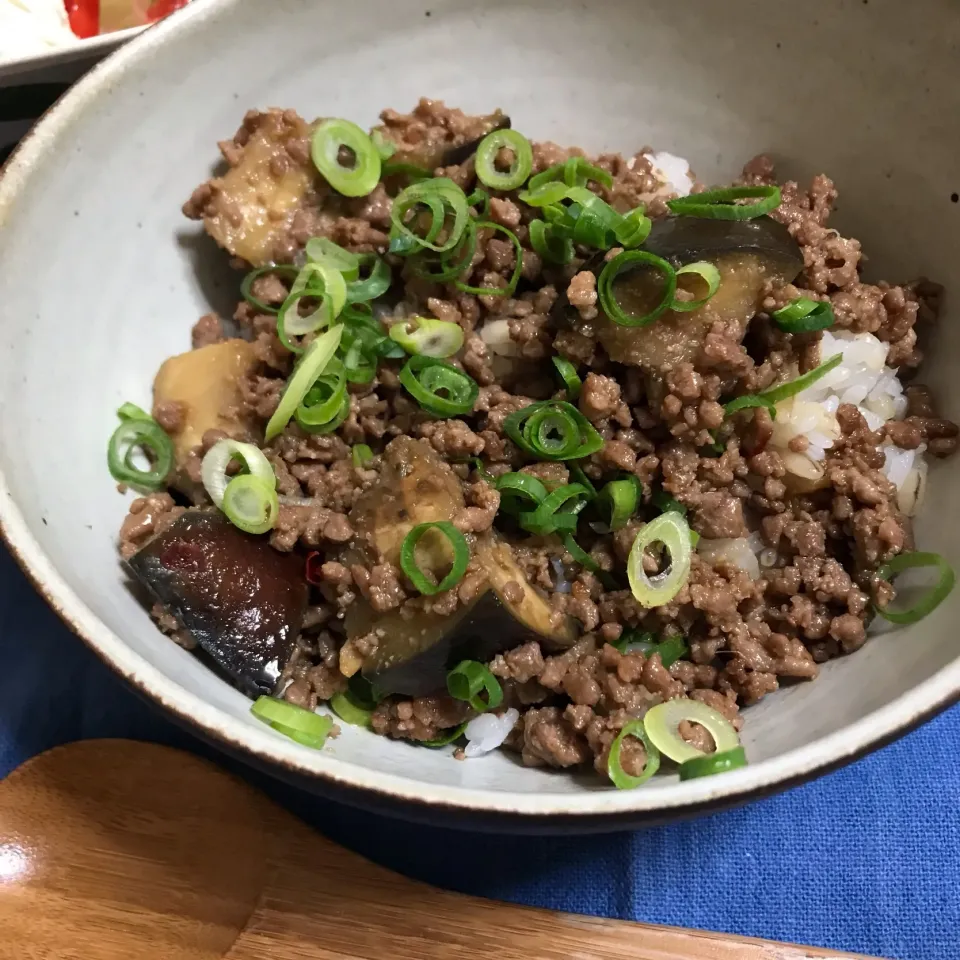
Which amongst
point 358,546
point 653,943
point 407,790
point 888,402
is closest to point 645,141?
point 888,402

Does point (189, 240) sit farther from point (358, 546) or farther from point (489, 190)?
point (358, 546)

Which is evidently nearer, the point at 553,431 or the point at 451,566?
the point at 451,566

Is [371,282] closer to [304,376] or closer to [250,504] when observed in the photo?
[304,376]

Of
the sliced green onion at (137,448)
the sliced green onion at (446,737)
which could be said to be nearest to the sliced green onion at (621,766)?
the sliced green onion at (446,737)

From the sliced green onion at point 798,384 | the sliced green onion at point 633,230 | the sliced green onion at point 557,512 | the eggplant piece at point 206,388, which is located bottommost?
the sliced green onion at point 557,512

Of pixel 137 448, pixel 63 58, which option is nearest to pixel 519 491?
pixel 137 448

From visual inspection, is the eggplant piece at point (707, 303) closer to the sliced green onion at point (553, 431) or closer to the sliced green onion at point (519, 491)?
the sliced green onion at point (553, 431)

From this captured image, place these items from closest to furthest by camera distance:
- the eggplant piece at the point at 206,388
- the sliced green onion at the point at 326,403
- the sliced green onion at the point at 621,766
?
the sliced green onion at the point at 621,766
the sliced green onion at the point at 326,403
the eggplant piece at the point at 206,388

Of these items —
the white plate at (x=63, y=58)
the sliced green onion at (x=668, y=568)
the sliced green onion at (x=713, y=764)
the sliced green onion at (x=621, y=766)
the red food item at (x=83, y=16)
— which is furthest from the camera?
the red food item at (x=83, y=16)
